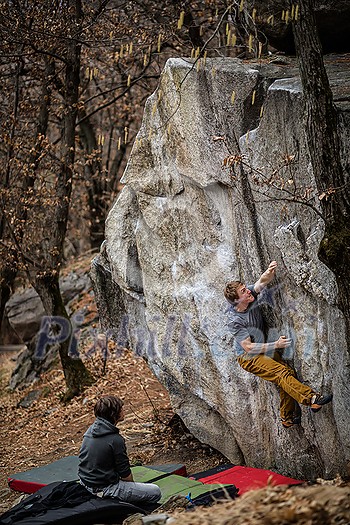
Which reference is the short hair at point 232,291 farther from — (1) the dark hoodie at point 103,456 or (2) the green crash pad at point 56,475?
(2) the green crash pad at point 56,475

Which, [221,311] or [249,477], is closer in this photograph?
[249,477]

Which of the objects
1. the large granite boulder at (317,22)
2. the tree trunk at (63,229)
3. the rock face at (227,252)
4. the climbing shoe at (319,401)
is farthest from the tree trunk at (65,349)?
the climbing shoe at (319,401)

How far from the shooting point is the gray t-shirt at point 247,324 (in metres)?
8.27

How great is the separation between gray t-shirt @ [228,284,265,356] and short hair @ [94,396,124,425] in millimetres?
1722

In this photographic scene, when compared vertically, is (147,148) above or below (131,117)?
below

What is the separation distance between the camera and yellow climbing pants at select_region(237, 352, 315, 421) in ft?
25.3

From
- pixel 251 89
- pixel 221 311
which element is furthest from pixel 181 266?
pixel 251 89

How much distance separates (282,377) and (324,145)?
264 centimetres

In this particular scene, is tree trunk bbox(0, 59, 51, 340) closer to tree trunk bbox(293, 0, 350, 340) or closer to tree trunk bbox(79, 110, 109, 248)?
tree trunk bbox(79, 110, 109, 248)

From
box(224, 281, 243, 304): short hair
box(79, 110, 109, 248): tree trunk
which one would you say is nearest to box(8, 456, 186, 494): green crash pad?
box(224, 281, 243, 304): short hair

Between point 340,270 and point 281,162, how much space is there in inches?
62.3

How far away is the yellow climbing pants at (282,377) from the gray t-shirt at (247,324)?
19cm

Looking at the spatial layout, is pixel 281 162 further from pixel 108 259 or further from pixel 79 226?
pixel 79 226

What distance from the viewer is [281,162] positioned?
25.4ft
